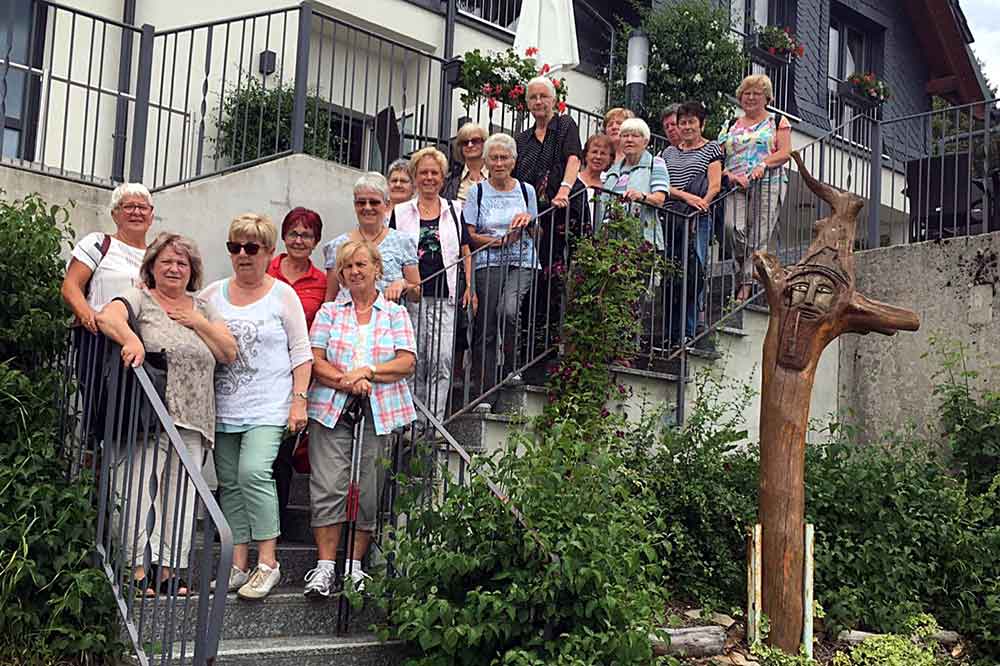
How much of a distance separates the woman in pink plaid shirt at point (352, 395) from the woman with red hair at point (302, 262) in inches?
20.6

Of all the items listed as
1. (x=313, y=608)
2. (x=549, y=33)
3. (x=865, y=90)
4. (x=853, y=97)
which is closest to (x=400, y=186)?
(x=313, y=608)

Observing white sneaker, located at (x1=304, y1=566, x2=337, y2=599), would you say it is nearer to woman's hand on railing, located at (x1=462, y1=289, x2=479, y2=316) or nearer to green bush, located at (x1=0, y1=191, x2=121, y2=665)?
green bush, located at (x1=0, y1=191, x2=121, y2=665)

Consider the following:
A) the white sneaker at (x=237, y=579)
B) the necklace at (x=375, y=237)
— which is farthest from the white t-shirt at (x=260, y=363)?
the necklace at (x=375, y=237)

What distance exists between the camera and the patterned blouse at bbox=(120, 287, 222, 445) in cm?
473

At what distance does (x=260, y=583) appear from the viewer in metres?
4.87

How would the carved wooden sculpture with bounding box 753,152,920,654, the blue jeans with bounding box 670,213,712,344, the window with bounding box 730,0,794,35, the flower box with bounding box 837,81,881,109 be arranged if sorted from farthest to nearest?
the flower box with bounding box 837,81,881,109 < the window with bounding box 730,0,794,35 < the blue jeans with bounding box 670,213,712,344 < the carved wooden sculpture with bounding box 753,152,920,654

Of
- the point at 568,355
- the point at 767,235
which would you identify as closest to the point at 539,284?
the point at 568,355

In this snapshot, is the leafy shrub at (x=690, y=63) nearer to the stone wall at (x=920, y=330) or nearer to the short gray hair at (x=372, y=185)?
the stone wall at (x=920, y=330)

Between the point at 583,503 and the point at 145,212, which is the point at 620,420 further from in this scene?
the point at 145,212

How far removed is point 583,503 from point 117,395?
200cm

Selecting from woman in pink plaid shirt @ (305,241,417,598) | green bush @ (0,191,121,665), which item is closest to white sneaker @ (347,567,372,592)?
woman in pink plaid shirt @ (305,241,417,598)

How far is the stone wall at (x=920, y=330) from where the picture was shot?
7926 millimetres

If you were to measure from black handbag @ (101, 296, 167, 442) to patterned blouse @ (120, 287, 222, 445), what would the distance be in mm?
39

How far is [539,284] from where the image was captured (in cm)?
697
